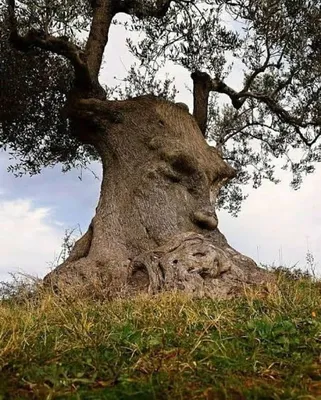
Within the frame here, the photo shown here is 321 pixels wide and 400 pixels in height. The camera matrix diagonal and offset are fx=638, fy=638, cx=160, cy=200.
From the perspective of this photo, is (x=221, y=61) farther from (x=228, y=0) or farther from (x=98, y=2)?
(x=98, y=2)

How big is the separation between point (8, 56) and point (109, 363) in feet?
32.3

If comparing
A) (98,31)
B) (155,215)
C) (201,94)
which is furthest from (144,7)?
(155,215)

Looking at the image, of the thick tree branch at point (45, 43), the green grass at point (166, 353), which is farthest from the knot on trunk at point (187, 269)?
the thick tree branch at point (45, 43)

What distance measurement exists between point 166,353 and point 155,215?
6.24 meters

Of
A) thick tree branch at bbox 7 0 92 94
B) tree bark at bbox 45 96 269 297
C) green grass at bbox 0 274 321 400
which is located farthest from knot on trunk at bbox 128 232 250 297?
thick tree branch at bbox 7 0 92 94

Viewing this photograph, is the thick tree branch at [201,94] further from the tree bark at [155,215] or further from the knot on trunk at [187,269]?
the knot on trunk at [187,269]

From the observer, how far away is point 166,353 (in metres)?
4.50

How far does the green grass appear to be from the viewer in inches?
145

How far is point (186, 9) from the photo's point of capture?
1298 centimetres

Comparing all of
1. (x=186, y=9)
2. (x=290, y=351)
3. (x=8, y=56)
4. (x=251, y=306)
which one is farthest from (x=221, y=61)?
(x=290, y=351)

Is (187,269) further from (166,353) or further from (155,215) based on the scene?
(166,353)

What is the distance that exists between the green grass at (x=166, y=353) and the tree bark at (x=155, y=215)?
253cm

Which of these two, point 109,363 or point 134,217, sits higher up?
point 134,217

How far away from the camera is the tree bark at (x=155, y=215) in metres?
9.30
